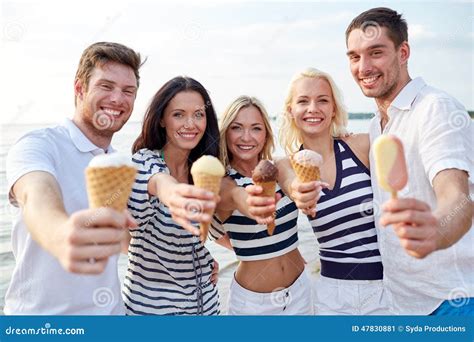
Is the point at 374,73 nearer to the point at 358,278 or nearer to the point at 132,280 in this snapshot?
the point at 358,278

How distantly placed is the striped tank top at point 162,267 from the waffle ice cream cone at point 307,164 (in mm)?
681

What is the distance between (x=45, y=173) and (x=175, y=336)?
120cm

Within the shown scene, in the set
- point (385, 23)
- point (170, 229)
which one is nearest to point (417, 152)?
point (385, 23)

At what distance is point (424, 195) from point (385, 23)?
0.94 m

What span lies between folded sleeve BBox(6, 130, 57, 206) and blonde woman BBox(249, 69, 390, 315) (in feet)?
3.86

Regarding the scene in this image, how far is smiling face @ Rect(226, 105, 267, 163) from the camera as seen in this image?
2852 mm

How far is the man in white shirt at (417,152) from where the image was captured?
213 centimetres

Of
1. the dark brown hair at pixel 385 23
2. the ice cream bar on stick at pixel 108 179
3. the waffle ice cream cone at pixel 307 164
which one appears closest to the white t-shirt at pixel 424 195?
the dark brown hair at pixel 385 23

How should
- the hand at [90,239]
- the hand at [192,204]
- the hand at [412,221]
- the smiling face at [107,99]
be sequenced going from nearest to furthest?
1. the hand at [90,239]
2. the hand at [412,221]
3. the hand at [192,204]
4. the smiling face at [107,99]

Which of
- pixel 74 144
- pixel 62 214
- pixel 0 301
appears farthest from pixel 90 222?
pixel 0 301

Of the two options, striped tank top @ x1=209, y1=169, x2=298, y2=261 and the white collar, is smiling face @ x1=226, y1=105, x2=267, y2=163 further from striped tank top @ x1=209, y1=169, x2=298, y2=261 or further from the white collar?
the white collar

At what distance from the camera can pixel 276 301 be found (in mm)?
2777

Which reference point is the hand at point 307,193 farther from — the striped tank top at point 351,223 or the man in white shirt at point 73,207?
the man in white shirt at point 73,207

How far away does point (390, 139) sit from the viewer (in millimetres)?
1723
